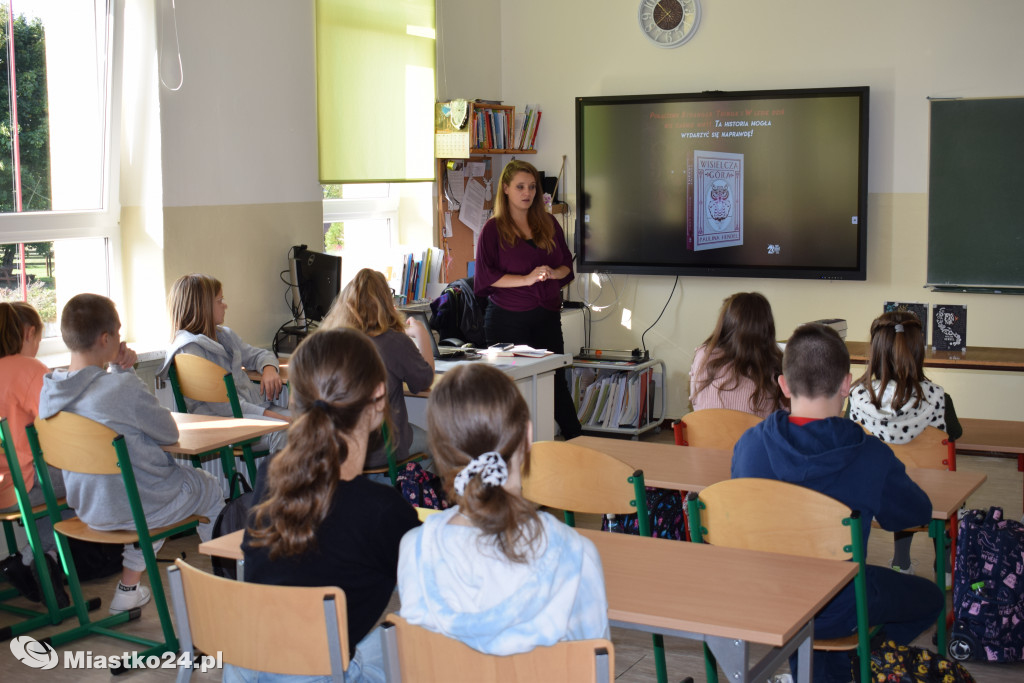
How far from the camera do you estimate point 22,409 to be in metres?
3.48

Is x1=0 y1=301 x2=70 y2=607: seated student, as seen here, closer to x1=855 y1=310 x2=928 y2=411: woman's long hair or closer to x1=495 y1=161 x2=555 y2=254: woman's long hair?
x1=495 y1=161 x2=555 y2=254: woman's long hair

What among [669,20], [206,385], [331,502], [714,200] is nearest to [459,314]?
[714,200]

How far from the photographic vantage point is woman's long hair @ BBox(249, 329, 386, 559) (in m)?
1.89

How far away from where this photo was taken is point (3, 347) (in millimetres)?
3498

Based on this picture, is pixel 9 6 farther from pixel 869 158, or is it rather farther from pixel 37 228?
pixel 869 158

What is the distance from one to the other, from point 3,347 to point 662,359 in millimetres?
3990

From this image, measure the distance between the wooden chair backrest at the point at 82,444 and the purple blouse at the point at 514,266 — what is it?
246cm

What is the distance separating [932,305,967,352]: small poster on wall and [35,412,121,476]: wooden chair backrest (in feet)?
12.0

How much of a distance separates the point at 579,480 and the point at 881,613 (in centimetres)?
78

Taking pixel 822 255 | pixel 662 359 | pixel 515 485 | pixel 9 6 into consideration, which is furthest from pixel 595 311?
pixel 515 485

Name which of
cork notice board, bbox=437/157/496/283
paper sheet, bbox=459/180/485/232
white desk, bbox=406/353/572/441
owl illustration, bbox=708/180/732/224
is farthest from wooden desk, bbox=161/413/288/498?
owl illustration, bbox=708/180/732/224

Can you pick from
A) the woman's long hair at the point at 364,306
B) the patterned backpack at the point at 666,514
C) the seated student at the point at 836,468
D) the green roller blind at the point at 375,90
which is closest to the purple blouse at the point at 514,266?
the green roller blind at the point at 375,90

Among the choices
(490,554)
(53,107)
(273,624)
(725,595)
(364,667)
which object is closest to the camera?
(490,554)

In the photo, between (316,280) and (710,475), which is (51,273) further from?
(710,475)
